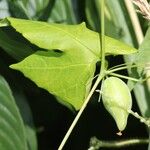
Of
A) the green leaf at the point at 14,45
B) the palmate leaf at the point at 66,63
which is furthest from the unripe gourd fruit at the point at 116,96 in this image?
the green leaf at the point at 14,45

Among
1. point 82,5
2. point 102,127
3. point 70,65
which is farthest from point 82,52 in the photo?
point 102,127

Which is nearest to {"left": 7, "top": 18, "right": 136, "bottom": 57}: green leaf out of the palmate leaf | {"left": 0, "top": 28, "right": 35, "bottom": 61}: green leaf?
the palmate leaf

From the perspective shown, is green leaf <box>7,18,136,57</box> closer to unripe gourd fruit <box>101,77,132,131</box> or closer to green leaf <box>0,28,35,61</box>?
unripe gourd fruit <box>101,77,132,131</box>

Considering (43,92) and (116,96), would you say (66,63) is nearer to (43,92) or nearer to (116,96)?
(116,96)

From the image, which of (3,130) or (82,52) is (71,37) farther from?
(3,130)

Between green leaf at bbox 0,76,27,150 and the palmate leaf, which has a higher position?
the palmate leaf

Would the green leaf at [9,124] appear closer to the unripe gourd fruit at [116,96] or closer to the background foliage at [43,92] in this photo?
the background foliage at [43,92]
